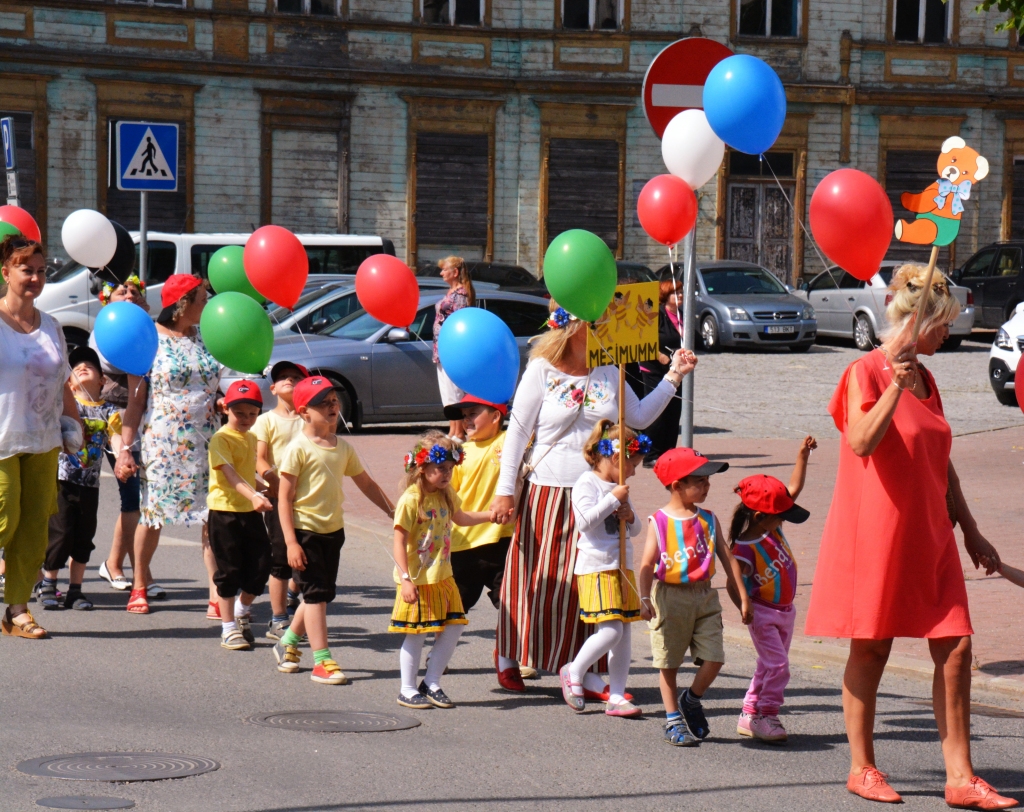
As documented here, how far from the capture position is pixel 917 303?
532cm

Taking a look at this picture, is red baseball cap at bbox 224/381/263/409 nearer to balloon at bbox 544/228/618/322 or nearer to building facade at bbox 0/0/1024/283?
balloon at bbox 544/228/618/322

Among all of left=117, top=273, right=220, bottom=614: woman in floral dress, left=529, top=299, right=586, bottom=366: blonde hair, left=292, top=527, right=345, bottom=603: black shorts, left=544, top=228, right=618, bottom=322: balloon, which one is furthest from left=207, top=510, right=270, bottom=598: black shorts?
left=544, top=228, right=618, bottom=322: balloon

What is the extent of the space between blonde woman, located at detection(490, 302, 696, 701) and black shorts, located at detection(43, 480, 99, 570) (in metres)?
3.05

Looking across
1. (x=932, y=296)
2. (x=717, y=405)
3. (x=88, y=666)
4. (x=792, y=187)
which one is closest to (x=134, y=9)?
(x=792, y=187)

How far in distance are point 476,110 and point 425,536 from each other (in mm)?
25713

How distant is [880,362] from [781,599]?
1.34 metres

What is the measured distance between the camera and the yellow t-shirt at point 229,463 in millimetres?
7980

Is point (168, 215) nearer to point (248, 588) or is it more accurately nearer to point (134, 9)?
point (134, 9)

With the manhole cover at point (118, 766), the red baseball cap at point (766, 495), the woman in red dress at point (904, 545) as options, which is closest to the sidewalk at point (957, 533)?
the red baseball cap at point (766, 495)

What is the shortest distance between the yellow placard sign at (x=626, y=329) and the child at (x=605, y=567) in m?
0.32

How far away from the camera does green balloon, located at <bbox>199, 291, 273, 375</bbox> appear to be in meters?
7.64

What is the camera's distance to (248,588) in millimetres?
7973

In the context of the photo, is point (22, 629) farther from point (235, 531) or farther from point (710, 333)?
point (710, 333)

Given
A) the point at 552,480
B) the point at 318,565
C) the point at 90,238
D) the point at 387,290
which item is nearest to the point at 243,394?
the point at 387,290
